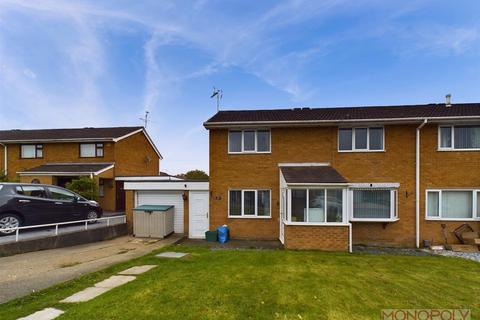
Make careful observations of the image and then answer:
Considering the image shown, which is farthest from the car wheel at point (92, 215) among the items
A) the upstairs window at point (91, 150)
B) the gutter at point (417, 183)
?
the gutter at point (417, 183)

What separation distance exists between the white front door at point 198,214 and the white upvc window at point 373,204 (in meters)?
6.85

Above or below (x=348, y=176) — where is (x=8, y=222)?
below

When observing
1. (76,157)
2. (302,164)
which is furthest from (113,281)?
(76,157)

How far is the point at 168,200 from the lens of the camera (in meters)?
14.6

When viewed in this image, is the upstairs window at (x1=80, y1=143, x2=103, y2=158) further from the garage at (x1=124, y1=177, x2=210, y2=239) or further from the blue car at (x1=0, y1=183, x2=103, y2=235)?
the blue car at (x1=0, y1=183, x2=103, y2=235)

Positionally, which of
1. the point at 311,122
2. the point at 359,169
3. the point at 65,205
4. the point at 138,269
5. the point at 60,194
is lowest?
the point at 138,269

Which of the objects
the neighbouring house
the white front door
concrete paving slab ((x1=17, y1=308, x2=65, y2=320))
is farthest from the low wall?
the neighbouring house

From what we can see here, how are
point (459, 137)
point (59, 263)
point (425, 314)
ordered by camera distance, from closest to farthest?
point (425, 314)
point (59, 263)
point (459, 137)

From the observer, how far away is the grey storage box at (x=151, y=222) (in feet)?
43.5

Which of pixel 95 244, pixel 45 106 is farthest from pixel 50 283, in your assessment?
pixel 45 106

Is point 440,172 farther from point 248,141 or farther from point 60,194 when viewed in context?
point 60,194

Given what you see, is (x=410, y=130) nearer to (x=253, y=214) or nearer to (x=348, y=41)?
(x=348, y=41)

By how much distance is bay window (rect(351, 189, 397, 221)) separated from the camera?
11.9 m

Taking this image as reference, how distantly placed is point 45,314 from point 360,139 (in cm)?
1250
